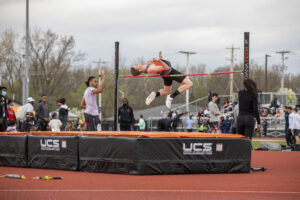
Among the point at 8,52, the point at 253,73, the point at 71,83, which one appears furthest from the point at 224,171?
the point at 253,73

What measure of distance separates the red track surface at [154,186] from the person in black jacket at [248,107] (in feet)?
3.23

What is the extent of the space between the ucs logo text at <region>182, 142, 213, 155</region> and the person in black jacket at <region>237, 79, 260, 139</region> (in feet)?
3.30

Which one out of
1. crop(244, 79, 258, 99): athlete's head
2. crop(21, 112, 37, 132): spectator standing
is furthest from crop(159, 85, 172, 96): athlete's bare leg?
crop(21, 112, 37, 132): spectator standing

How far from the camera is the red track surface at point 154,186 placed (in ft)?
20.9

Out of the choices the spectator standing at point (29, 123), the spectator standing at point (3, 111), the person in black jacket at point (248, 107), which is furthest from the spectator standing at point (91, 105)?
the spectator standing at point (29, 123)

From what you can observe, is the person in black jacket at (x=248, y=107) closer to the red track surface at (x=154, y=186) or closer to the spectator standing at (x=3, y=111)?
the red track surface at (x=154, y=186)

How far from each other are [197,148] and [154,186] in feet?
7.10

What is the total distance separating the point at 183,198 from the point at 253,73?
2427 inches

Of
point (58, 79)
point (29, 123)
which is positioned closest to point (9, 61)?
point (58, 79)

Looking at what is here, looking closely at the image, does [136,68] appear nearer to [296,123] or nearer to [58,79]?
[296,123]

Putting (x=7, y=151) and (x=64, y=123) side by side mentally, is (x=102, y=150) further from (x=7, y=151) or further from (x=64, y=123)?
(x=64, y=123)

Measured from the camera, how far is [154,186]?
24.0 ft

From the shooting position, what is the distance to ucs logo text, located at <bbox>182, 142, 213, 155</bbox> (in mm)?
9183

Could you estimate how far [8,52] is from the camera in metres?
48.9
